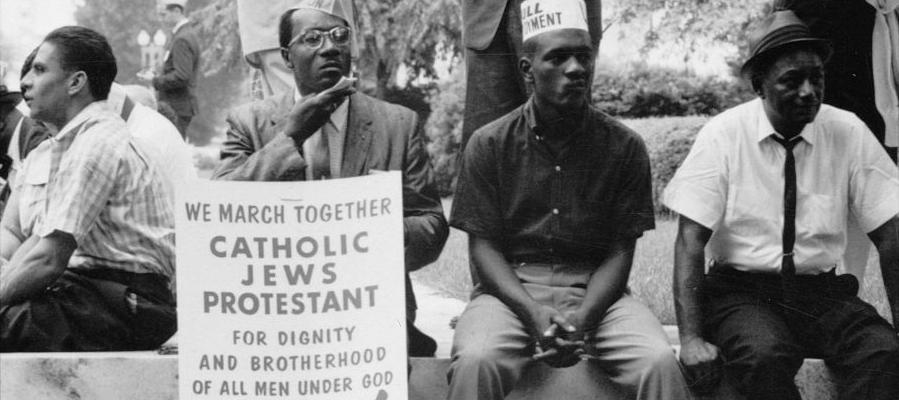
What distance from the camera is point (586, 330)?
386 cm

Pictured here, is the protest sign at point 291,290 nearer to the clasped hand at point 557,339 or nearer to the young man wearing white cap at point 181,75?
the clasped hand at point 557,339

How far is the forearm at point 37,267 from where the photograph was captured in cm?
425

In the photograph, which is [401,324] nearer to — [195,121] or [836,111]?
[836,111]

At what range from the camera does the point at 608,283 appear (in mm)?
3932

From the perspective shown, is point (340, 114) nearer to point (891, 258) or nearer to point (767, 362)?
point (767, 362)

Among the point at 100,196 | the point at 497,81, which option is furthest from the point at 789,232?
the point at 100,196

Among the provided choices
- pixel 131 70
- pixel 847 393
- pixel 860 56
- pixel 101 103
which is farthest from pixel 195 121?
pixel 847 393

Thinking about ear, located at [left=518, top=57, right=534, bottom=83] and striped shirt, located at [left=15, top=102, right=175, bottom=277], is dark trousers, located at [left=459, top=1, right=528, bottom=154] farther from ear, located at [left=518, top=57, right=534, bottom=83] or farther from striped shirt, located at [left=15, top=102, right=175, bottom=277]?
striped shirt, located at [left=15, top=102, right=175, bottom=277]

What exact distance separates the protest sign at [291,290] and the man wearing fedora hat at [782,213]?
111 centimetres

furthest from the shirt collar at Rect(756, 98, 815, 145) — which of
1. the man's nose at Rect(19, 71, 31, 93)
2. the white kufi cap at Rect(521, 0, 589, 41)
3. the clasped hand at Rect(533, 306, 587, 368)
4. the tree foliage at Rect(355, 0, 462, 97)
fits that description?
the man's nose at Rect(19, 71, 31, 93)

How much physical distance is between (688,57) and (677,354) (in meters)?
3.08

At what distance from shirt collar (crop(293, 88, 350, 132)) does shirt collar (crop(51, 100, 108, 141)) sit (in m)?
0.81

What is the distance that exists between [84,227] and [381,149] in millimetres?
1094

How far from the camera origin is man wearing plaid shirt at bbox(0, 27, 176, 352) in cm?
430
